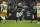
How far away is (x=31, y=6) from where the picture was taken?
2.33 meters

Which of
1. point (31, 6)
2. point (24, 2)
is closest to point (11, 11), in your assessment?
point (24, 2)

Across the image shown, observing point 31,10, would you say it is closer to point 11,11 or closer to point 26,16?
point 26,16

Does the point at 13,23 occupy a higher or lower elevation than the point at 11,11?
lower

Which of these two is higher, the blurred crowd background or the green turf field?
the blurred crowd background

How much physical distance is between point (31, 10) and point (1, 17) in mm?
1032

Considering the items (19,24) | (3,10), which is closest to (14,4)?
(3,10)

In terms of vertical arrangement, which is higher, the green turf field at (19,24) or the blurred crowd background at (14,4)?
the blurred crowd background at (14,4)

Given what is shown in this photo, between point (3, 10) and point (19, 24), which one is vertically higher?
point (3, 10)

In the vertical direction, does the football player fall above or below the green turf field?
above

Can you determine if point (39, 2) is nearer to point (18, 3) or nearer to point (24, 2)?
point (24, 2)

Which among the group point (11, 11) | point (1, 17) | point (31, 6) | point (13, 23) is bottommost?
point (13, 23)

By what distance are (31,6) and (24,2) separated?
27 centimetres

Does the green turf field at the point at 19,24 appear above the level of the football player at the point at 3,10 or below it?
below

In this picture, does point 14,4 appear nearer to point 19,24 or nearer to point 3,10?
point 3,10
